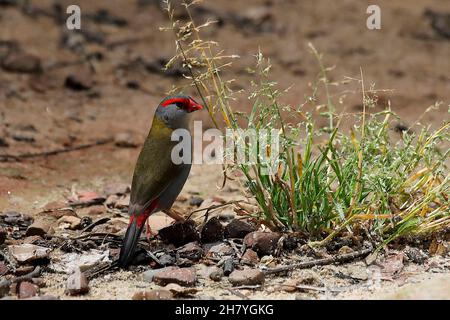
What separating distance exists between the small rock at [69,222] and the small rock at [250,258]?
3.59 ft

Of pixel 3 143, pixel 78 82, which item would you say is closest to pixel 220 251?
pixel 3 143

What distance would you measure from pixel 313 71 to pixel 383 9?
6.59ft

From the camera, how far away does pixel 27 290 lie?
3.59 meters

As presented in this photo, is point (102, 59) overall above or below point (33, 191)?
above

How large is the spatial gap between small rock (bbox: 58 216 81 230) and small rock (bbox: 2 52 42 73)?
3113mm

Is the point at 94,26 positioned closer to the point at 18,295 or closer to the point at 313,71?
the point at 313,71

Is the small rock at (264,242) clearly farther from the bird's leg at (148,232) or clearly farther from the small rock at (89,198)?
the small rock at (89,198)

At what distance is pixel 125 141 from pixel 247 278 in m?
2.84

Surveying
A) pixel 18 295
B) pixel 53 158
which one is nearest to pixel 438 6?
pixel 53 158

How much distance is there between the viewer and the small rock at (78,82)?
23.6 ft

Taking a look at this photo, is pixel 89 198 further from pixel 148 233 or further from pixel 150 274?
pixel 150 274

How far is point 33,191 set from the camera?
5.29 metres

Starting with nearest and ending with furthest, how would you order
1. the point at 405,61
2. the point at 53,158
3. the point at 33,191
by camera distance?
the point at 33,191, the point at 53,158, the point at 405,61

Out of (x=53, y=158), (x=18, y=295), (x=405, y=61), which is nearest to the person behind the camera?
(x=18, y=295)
